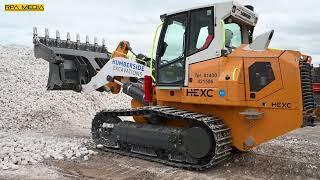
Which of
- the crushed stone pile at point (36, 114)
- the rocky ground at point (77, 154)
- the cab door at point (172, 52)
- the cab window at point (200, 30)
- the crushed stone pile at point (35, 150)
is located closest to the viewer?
the rocky ground at point (77, 154)

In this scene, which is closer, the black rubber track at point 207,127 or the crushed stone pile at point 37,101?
the black rubber track at point 207,127

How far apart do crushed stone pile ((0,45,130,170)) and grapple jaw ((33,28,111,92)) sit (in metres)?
1.34

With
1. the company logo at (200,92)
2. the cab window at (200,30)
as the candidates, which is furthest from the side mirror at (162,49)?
the company logo at (200,92)

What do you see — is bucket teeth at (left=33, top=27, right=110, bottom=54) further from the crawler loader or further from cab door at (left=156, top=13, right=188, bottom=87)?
cab door at (left=156, top=13, right=188, bottom=87)

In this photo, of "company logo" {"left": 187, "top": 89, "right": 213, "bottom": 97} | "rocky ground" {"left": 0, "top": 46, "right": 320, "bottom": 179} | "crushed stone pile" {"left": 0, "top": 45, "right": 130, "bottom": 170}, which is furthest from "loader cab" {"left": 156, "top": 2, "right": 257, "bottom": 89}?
"crushed stone pile" {"left": 0, "top": 45, "right": 130, "bottom": 170}

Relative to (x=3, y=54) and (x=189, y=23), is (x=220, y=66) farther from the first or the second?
(x=3, y=54)

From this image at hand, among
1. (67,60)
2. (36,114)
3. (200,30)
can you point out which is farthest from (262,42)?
(36,114)

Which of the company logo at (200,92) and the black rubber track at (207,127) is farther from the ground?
the company logo at (200,92)

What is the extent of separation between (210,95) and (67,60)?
13.8 feet

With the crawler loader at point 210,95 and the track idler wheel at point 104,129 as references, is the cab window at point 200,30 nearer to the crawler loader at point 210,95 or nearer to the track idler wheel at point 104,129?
the crawler loader at point 210,95

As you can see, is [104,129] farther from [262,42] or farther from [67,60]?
[262,42]

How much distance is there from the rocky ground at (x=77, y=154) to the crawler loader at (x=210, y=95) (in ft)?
1.25

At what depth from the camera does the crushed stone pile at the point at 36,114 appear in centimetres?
785

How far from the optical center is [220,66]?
7004mm
